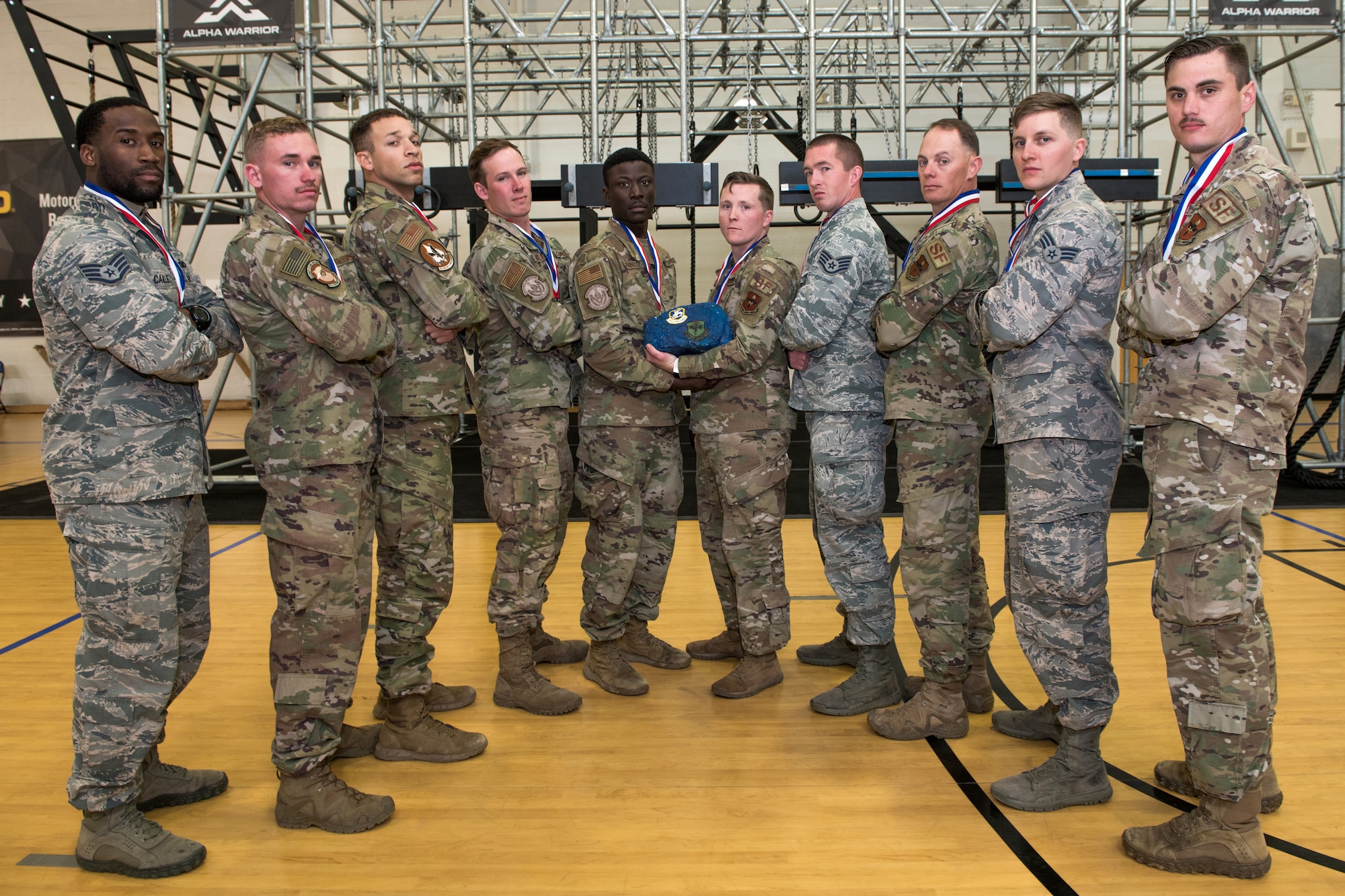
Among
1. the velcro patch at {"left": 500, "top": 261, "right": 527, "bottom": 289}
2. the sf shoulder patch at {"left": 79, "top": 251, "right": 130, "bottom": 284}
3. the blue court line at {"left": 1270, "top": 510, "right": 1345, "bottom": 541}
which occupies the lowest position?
the blue court line at {"left": 1270, "top": 510, "right": 1345, "bottom": 541}

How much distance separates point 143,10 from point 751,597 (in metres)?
14.4

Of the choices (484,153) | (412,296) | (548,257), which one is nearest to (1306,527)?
(548,257)

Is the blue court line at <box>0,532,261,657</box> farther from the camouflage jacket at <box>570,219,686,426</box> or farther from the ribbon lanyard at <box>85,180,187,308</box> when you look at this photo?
the camouflage jacket at <box>570,219,686,426</box>

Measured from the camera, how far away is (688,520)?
20.7ft

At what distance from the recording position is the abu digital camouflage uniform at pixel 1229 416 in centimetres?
218

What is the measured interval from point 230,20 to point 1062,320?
571cm

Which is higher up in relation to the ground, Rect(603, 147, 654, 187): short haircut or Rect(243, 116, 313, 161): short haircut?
Rect(603, 147, 654, 187): short haircut

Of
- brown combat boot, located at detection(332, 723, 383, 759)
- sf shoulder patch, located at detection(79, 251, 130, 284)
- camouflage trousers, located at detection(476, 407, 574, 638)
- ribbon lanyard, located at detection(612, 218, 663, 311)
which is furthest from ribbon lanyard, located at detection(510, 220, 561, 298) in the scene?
brown combat boot, located at detection(332, 723, 383, 759)

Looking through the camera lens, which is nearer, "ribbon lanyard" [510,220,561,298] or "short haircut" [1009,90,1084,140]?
"short haircut" [1009,90,1084,140]

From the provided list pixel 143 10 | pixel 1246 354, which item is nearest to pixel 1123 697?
pixel 1246 354

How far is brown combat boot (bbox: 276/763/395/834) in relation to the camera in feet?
8.18

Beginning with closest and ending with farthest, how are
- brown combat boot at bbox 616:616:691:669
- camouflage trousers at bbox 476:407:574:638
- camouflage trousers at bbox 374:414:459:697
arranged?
1. camouflage trousers at bbox 374:414:459:697
2. camouflage trousers at bbox 476:407:574:638
3. brown combat boot at bbox 616:616:691:669

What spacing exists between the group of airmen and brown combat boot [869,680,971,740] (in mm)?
12

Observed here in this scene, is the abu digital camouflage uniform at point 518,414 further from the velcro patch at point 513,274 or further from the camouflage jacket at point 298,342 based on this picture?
the camouflage jacket at point 298,342
